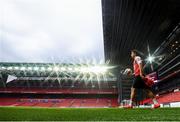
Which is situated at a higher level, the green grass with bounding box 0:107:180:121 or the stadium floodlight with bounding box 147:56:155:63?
the stadium floodlight with bounding box 147:56:155:63

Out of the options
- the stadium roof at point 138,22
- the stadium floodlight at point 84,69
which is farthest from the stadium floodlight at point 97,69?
the stadium roof at point 138,22

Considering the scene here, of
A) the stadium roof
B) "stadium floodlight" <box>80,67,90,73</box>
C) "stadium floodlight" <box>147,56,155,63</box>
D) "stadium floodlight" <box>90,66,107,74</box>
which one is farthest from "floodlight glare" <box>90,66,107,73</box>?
the stadium roof

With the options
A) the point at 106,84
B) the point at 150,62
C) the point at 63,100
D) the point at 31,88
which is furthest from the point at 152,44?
the point at 31,88

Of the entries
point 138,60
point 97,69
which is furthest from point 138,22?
point 97,69

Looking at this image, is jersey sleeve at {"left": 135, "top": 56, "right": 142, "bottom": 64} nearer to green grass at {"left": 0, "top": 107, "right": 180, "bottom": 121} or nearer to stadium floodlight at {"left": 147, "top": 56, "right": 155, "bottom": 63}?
green grass at {"left": 0, "top": 107, "right": 180, "bottom": 121}

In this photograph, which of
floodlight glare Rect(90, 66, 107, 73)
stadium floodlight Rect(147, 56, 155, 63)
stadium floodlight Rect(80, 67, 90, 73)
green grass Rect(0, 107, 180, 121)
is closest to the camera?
green grass Rect(0, 107, 180, 121)

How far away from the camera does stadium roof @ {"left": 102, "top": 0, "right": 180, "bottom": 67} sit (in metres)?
20.9

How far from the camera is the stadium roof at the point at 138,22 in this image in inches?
822

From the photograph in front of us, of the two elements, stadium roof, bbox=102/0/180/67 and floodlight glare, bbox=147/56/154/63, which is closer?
stadium roof, bbox=102/0/180/67

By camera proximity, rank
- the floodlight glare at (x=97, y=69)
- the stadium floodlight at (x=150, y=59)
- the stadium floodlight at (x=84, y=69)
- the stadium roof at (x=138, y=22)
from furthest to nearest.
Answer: the floodlight glare at (x=97, y=69) → the stadium floodlight at (x=84, y=69) → the stadium floodlight at (x=150, y=59) → the stadium roof at (x=138, y=22)

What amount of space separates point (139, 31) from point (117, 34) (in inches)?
139

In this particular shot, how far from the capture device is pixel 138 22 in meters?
24.2

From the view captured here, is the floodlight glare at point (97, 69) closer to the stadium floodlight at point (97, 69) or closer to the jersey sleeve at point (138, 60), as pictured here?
the stadium floodlight at point (97, 69)

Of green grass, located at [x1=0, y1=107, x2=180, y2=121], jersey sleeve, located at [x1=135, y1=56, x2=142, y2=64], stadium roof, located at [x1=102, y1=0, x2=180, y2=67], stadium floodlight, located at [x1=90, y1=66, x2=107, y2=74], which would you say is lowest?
green grass, located at [x1=0, y1=107, x2=180, y2=121]
